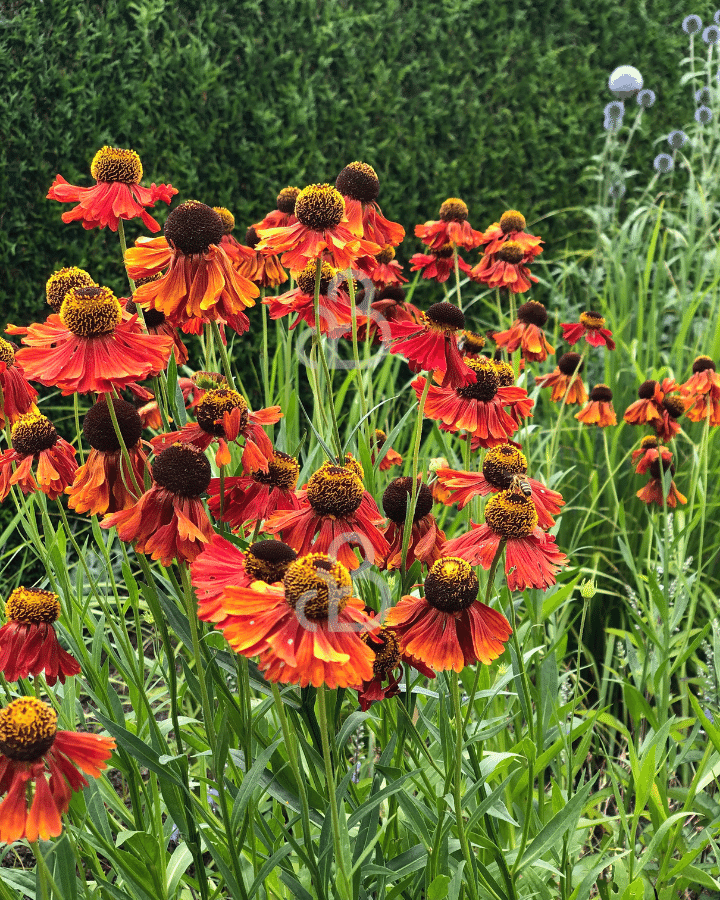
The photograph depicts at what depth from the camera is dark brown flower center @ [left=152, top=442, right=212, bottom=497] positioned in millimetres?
1094

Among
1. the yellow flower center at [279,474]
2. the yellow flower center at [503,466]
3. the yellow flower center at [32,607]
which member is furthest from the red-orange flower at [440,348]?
the yellow flower center at [32,607]

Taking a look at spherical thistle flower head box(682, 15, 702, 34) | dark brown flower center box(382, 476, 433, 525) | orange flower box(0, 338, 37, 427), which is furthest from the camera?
spherical thistle flower head box(682, 15, 702, 34)

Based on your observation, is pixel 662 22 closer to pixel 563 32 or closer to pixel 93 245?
pixel 563 32

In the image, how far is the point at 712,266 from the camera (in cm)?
417

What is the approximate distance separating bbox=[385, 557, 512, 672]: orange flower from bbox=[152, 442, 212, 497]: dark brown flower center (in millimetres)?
286

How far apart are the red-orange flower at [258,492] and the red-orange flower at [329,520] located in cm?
11

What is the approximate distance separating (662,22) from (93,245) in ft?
13.6

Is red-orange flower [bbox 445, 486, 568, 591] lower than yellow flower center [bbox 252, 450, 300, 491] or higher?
lower

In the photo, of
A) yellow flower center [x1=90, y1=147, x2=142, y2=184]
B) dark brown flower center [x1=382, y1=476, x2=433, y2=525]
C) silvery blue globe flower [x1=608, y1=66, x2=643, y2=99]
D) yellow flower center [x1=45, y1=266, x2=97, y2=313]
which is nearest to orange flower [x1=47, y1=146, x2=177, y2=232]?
yellow flower center [x1=90, y1=147, x2=142, y2=184]

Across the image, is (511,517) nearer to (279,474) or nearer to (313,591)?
(279,474)

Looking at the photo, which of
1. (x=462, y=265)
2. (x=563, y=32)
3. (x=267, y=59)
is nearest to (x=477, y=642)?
(x=462, y=265)

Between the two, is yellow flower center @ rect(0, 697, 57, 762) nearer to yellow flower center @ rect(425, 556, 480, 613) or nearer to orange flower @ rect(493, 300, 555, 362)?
yellow flower center @ rect(425, 556, 480, 613)

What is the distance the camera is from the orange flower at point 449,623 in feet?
3.44

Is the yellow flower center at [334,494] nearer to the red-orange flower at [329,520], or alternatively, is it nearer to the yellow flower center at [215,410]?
the red-orange flower at [329,520]
